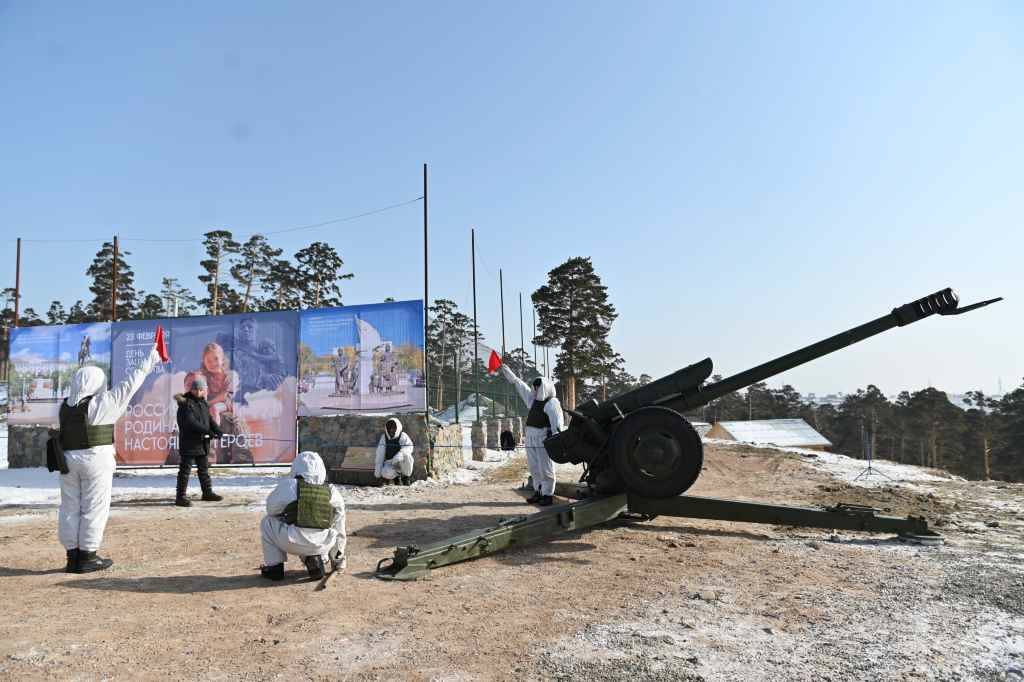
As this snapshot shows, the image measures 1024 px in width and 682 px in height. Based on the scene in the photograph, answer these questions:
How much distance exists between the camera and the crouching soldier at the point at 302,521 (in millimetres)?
4965

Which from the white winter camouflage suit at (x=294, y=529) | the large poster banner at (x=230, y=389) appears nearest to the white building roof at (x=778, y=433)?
the large poster banner at (x=230, y=389)

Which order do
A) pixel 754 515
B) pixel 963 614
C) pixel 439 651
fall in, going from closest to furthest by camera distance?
pixel 439 651 < pixel 963 614 < pixel 754 515

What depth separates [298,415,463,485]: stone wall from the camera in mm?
12055

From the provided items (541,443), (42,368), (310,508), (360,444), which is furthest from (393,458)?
(42,368)

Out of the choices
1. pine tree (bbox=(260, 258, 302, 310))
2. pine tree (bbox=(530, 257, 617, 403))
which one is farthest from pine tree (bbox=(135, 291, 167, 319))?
pine tree (bbox=(530, 257, 617, 403))

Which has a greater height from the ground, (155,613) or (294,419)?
(294,419)

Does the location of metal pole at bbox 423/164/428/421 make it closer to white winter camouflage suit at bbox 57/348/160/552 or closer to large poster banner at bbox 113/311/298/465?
large poster banner at bbox 113/311/298/465

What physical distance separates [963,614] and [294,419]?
12.1 m

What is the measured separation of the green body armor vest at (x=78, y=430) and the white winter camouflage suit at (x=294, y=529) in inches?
71.1

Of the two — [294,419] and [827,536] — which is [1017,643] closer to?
[827,536]

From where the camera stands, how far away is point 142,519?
834 cm

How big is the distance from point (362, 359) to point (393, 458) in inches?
106

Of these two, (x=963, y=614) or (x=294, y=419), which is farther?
(x=294, y=419)

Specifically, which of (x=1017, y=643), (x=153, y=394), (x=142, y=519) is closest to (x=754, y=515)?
(x=1017, y=643)
